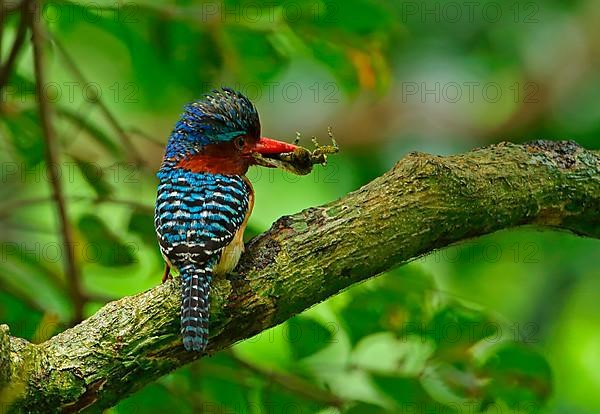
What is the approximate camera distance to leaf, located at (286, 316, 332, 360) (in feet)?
10.5

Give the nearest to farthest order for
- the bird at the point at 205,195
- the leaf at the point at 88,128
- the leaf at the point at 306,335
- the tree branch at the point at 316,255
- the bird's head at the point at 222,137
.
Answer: the tree branch at the point at 316,255 < the bird at the point at 205,195 < the bird's head at the point at 222,137 < the leaf at the point at 306,335 < the leaf at the point at 88,128

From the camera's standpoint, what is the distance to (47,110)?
3338 mm

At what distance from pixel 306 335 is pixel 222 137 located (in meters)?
0.71

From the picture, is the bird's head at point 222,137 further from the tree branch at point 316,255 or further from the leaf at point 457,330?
the leaf at point 457,330

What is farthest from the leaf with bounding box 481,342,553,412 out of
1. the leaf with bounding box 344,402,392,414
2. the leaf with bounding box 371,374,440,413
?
the leaf with bounding box 344,402,392,414

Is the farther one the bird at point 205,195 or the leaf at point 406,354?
the leaf at point 406,354

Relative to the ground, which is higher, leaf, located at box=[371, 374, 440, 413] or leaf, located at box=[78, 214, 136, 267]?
leaf, located at box=[78, 214, 136, 267]

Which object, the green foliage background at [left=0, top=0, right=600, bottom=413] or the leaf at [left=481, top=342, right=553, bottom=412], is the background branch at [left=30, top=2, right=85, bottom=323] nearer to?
the green foliage background at [left=0, top=0, right=600, bottom=413]

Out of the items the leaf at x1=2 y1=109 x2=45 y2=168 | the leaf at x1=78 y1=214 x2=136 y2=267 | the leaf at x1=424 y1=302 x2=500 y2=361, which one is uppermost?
the leaf at x1=2 y1=109 x2=45 y2=168

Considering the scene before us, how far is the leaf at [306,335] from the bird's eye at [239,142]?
0.57 m

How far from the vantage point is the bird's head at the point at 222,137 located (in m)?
3.01

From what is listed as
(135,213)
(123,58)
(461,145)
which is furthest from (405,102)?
(135,213)

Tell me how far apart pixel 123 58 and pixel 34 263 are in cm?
188

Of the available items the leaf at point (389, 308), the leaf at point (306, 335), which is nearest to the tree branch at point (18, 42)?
the leaf at point (306, 335)
